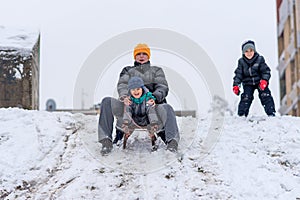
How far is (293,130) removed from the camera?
29.6 feet

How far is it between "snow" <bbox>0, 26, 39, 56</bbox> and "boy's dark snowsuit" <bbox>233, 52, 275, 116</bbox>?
4409 mm

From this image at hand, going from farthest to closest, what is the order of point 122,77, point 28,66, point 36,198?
point 28,66 < point 122,77 < point 36,198

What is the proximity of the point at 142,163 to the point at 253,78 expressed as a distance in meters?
3.63

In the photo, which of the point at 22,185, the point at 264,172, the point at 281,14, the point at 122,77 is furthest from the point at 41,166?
the point at 281,14

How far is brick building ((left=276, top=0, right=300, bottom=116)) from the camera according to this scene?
31641 millimetres

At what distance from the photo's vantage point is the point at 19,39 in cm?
1182

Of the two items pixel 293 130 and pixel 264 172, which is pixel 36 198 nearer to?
pixel 264 172

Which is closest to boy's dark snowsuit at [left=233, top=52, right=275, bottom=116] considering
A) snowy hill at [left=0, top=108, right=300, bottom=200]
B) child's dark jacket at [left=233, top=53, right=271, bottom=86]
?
child's dark jacket at [left=233, top=53, right=271, bottom=86]

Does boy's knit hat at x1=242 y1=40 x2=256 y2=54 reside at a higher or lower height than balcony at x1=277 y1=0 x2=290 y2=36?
lower

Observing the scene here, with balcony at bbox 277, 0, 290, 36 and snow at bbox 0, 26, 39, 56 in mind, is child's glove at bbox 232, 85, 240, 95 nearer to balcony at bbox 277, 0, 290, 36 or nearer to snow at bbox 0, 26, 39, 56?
snow at bbox 0, 26, 39, 56

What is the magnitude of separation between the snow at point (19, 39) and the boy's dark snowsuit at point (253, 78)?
14.5ft

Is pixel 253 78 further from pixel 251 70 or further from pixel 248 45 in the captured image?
pixel 248 45

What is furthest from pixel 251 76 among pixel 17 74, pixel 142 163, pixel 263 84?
pixel 17 74

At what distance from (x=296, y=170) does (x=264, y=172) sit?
21.4 inches
